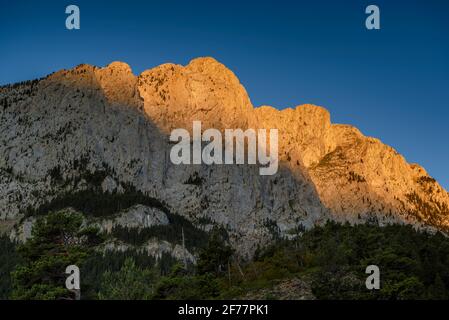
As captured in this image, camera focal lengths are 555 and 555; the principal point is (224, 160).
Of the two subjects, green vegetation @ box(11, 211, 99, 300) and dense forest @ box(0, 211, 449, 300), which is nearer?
dense forest @ box(0, 211, 449, 300)

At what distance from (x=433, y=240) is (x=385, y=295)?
30.7 meters

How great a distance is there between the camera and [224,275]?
78688 mm

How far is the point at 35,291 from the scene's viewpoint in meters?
54.9

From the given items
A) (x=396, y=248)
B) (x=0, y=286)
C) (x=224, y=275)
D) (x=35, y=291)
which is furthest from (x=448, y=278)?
(x=0, y=286)

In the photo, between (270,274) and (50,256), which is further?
(270,274)

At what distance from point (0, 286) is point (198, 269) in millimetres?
112072

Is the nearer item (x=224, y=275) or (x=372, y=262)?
(x=372, y=262)

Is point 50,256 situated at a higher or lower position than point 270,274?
higher

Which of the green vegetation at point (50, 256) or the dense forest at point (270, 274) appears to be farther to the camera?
the green vegetation at point (50, 256)
